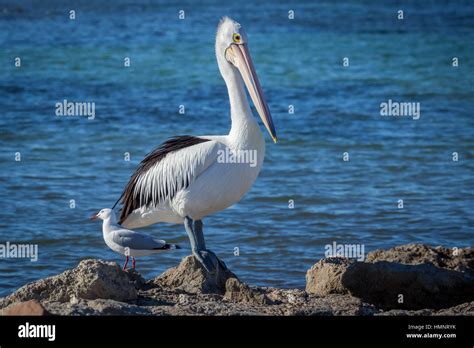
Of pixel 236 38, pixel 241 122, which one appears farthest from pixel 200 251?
pixel 236 38

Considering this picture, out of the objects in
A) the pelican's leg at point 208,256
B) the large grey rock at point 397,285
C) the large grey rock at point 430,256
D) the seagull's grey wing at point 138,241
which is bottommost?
the large grey rock at point 397,285

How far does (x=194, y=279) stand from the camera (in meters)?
6.86

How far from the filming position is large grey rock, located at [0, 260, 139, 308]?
620 centimetres

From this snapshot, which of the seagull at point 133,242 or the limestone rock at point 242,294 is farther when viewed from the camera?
the seagull at point 133,242

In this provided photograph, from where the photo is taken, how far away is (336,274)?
686 cm
